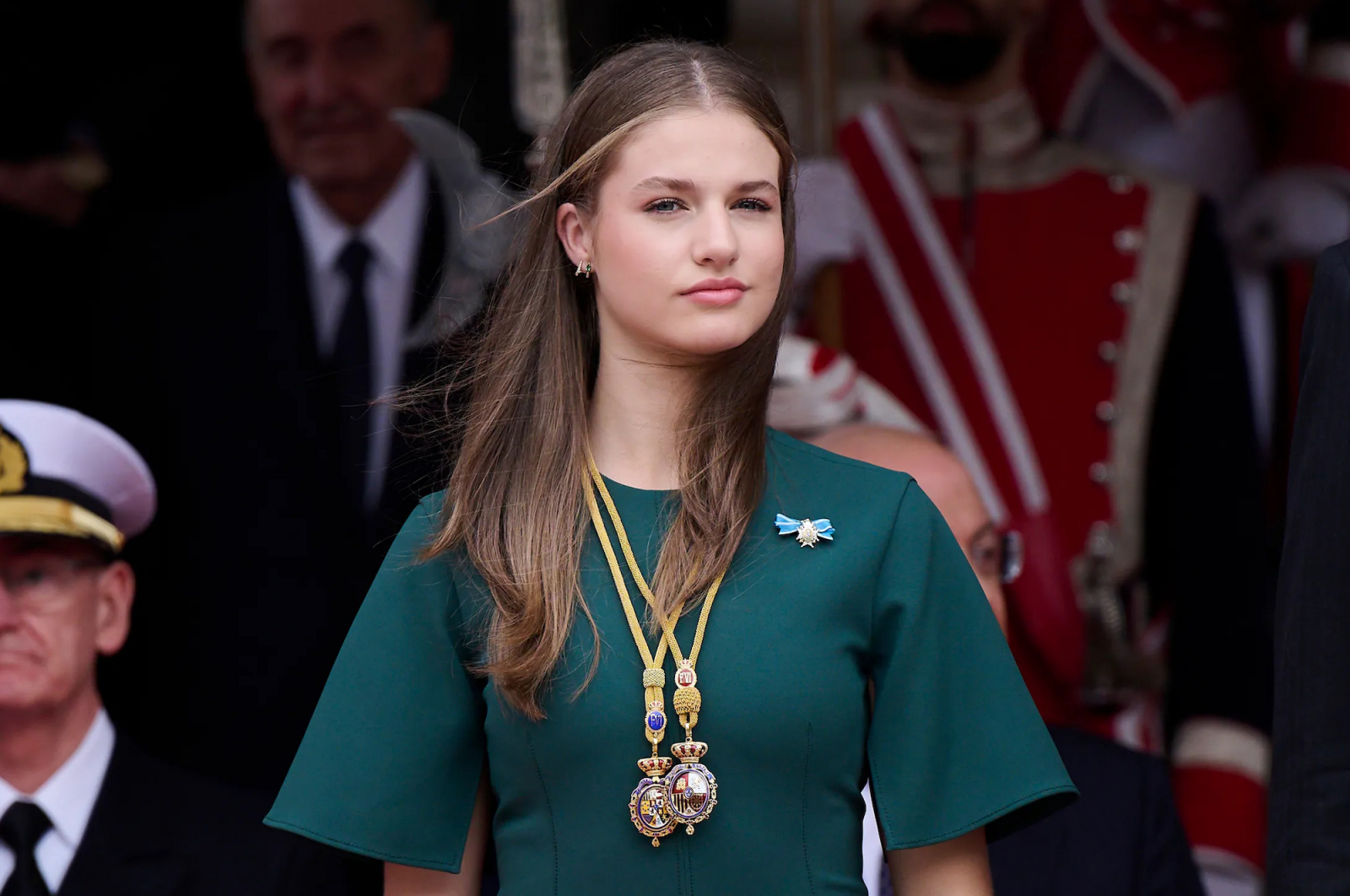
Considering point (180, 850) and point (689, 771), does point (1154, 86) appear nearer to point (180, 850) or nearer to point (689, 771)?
point (180, 850)

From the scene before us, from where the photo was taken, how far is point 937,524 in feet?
6.41

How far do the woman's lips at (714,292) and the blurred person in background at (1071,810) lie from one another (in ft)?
3.02

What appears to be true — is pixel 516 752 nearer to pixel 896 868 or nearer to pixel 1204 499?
pixel 896 868

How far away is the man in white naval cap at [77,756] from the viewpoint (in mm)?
2605

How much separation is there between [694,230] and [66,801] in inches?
51.8

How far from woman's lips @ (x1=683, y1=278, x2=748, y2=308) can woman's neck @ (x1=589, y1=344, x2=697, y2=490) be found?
0.38ft

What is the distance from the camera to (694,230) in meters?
1.88

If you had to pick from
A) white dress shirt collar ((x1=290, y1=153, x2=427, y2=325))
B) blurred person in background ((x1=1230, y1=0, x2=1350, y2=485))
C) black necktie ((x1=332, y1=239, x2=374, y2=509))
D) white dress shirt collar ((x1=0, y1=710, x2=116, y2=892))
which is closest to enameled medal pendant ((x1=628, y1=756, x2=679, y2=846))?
white dress shirt collar ((x1=0, y1=710, x2=116, y2=892))

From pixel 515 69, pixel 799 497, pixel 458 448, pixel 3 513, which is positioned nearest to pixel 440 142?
pixel 515 69

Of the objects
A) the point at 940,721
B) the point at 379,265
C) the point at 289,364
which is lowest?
the point at 940,721

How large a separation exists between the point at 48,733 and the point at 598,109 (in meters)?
1.24

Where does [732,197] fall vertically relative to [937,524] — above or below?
above

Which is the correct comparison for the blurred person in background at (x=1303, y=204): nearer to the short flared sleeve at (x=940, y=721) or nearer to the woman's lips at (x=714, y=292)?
the short flared sleeve at (x=940, y=721)

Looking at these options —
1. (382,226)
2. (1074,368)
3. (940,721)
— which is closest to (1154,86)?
(1074,368)
